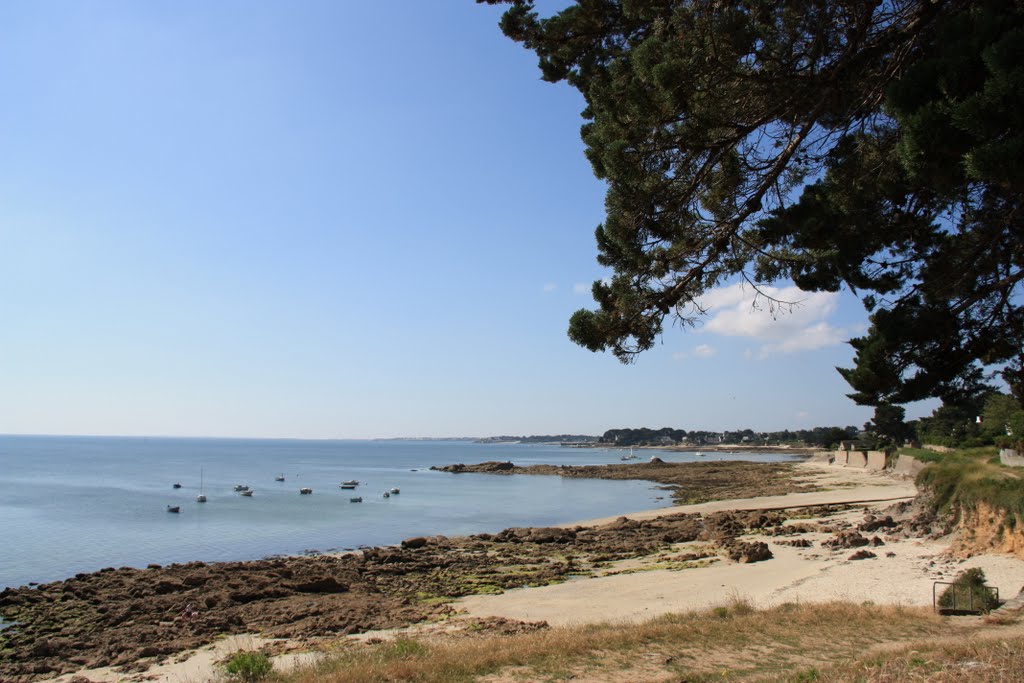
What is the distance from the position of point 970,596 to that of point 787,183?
8.78m

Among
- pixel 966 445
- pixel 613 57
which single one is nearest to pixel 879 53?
pixel 613 57

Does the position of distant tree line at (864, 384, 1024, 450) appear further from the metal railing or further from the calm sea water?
the calm sea water

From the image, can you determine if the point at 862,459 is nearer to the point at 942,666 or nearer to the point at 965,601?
the point at 965,601

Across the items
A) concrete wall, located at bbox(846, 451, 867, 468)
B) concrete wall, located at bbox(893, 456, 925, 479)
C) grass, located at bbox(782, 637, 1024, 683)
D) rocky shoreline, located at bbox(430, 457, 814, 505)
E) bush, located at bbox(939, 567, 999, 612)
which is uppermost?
grass, located at bbox(782, 637, 1024, 683)

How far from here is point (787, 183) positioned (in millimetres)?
8961

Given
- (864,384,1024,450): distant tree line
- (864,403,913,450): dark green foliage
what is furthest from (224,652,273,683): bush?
(864,403,913,450): dark green foliage

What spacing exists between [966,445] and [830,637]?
33870 mm

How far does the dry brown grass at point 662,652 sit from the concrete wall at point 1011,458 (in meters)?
14.4

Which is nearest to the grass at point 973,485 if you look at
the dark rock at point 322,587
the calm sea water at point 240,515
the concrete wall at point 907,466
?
the concrete wall at point 907,466

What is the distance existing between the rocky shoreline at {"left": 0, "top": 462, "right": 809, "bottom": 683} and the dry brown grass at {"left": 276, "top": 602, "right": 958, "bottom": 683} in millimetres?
6686

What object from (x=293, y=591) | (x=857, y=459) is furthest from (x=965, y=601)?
(x=857, y=459)

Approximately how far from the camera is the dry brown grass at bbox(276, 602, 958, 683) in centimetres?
830

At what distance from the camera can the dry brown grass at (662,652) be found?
8305 mm

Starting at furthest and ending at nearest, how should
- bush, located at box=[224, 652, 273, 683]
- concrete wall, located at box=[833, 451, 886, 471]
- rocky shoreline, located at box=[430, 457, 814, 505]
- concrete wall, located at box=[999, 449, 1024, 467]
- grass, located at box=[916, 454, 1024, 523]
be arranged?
concrete wall, located at box=[833, 451, 886, 471] → rocky shoreline, located at box=[430, 457, 814, 505] → concrete wall, located at box=[999, 449, 1024, 467] → grass, located at box=[916, 454, 1024, 523] → bush, located at box=[224, 652, 273, 683]
